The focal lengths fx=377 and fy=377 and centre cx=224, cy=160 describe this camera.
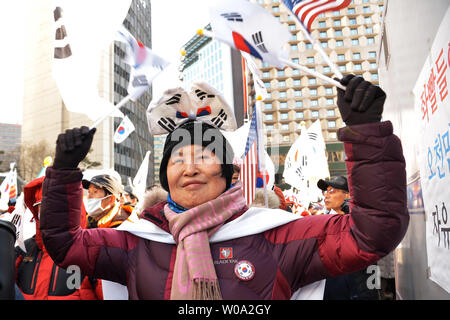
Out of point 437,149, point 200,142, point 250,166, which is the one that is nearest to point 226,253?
point 200,142

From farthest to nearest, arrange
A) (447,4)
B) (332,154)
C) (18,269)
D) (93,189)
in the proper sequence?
(332,154) → (93,189) → (18,269) → (447,4)

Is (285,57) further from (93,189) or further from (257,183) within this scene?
(93,189)

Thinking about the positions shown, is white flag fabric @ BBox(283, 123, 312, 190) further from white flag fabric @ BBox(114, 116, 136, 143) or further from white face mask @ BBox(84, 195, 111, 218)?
white face mask @ BBox(84, 195, 111, 218)

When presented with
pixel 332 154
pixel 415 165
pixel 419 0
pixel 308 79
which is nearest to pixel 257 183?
pixel 415 165

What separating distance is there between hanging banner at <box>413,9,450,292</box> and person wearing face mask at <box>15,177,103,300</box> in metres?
2.37

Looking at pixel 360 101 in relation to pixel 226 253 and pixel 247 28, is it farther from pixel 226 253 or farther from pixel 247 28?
pixel 226 253

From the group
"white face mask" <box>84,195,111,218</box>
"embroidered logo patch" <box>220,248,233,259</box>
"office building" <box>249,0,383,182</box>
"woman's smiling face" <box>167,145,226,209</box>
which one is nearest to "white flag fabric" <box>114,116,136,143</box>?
"white face mask" <box>84,195,111,218</box>

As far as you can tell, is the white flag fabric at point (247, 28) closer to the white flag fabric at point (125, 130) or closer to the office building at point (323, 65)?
the white flag fabric at point (125, 130)

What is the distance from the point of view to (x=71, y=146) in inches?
67.2

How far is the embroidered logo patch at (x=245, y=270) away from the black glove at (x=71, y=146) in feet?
2.90

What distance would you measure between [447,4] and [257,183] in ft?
7.87

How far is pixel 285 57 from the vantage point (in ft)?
5.21

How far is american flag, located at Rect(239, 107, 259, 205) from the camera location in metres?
3.95

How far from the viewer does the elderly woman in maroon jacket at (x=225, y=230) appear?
1.45 m
